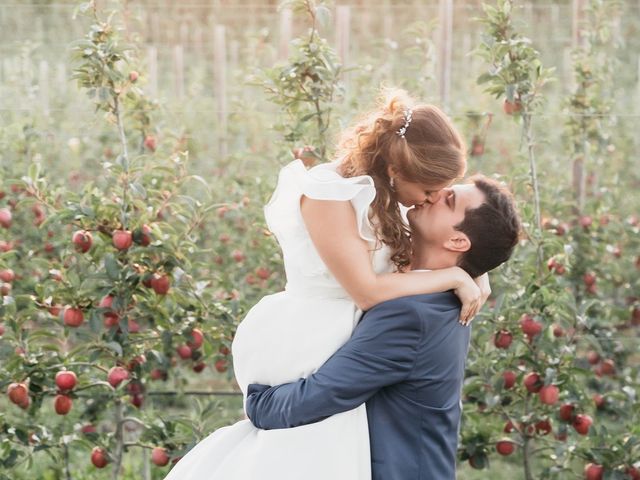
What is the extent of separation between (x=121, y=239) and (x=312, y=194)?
3.27 ft

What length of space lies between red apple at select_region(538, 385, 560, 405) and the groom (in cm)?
102

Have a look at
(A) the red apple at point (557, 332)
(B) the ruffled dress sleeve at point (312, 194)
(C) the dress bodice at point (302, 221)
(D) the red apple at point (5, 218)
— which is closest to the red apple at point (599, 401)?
(A) the red apple at point (557, 332)

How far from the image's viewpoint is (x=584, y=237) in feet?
12.9

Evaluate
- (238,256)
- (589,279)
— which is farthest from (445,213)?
(238,256)

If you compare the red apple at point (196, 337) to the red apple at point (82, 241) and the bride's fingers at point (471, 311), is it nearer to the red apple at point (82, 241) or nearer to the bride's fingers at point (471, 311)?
the red apple at point (82, 241)

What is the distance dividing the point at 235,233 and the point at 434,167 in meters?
2.74

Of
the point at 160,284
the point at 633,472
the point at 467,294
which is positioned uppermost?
the point at 467,294

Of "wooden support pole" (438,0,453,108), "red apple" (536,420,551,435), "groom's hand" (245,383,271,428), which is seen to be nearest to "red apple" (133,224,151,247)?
"groom's hand" (245,383,271,428)

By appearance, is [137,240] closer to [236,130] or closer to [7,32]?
[236,130]

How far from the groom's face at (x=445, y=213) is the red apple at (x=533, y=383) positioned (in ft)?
3.88

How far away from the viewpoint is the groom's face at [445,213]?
185cm

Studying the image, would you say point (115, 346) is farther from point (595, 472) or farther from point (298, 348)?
point (595, 472)

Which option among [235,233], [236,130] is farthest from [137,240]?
[236,130]

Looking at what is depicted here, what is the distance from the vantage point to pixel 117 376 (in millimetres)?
2768
